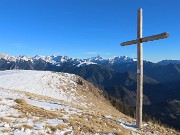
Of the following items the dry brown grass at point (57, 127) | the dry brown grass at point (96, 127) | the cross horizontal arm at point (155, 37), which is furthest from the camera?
the cross horizontal arm at point (155, 37)

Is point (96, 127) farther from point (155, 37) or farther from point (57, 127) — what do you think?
point (155, 37)

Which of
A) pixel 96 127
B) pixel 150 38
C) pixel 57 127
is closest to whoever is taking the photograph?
pixel 57 127

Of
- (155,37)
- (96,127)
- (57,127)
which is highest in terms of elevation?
(155,37)

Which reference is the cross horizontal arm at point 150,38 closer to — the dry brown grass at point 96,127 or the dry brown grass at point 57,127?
the dry brown grass at point 96,127

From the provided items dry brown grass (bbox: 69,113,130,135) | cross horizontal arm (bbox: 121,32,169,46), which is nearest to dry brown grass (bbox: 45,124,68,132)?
dry brown grass (bbox: 69,113,130,135)

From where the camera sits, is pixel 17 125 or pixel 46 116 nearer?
pixel 17 125

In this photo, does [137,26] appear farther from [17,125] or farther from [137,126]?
[17,125]

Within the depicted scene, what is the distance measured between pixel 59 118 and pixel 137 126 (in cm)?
584

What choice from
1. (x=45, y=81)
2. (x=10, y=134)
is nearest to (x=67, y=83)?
(x=45, y=81)

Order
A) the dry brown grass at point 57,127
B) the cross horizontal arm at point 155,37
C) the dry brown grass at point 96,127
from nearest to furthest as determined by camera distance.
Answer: the dry brown grass at point 57,127, the dry brown grass at point 96,127, the cross horizontal arm at point 155,37

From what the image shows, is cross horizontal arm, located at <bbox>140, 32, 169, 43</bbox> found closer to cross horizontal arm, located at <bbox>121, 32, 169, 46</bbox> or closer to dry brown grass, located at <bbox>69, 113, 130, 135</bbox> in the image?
cross horizontal arm, located at <bbox>121, 32, 169, 46</bbox>

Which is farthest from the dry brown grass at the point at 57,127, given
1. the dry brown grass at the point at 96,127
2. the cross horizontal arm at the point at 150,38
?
the cross horizontal arm at the point at 150,38

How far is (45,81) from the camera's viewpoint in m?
93.9

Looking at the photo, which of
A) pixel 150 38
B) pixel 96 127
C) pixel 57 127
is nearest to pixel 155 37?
pixel 150 38
